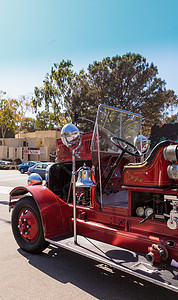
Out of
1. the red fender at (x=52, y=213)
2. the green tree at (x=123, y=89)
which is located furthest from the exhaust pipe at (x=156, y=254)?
the green tree at (x=123, y=89)

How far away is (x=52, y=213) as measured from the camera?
3.45m

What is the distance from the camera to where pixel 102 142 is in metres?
3.52

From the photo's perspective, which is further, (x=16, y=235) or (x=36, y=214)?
(x=16, y=235)

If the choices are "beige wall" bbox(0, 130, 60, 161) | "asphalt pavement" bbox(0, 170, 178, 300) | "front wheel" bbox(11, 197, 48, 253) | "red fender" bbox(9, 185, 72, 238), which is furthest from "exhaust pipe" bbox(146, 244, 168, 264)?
"beige wall" bbox(0, 130, 60, 161)

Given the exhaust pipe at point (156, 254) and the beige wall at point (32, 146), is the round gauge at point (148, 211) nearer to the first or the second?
the exhaust pipe at point (156, 254)

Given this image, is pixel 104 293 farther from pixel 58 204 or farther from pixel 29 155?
pixel 29 155

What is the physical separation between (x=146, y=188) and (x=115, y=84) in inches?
852

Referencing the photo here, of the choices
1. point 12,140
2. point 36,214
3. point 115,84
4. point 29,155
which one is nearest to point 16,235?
point 36,214

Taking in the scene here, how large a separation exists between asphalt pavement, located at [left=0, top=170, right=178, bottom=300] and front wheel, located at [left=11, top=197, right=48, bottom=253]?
0.49 feet

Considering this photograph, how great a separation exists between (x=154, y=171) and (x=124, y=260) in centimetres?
96

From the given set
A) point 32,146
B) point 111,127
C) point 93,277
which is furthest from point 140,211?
point 32,146

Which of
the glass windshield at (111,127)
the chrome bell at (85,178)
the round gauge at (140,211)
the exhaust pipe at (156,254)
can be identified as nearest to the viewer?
the exhaust pipe at (156,254)

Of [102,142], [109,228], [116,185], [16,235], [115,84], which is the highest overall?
[115,84]

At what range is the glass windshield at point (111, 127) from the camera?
3.45 m
